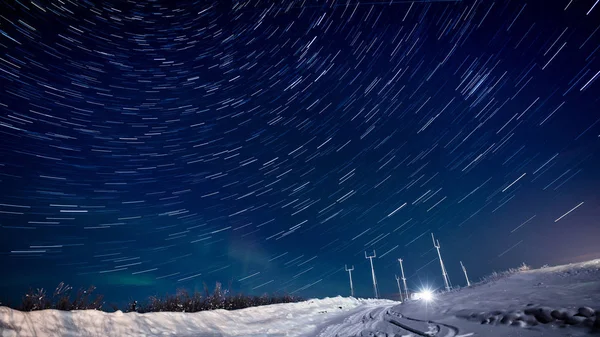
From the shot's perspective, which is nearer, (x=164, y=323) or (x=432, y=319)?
(x=432, y=319)

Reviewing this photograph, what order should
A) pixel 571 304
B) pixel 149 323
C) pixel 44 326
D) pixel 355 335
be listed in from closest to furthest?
pixel 571 304
pixel 44 326
pixel 355 335
pixel 149 323

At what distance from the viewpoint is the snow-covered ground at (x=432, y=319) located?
14.7 feet

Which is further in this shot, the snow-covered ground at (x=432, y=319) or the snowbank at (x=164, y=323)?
the snowbank at (x=164, y=323)

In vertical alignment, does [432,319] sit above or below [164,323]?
above

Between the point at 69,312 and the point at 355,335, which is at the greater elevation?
the point at 69,312

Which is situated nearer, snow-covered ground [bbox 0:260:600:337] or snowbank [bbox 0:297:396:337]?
snow-covered ground [bbox 0:260:600:337]

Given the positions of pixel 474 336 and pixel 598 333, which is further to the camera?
pixel 474 336

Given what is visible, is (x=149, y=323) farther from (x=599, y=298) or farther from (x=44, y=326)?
(x=599, y=298)

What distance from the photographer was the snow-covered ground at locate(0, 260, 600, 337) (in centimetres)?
448

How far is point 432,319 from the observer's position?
7.55 meters

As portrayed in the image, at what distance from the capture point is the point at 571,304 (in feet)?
15.4

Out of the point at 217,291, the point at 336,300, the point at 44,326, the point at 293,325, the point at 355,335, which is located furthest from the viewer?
the point at 336,300

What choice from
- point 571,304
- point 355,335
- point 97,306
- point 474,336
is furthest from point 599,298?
point 97,306

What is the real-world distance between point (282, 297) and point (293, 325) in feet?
40.3
